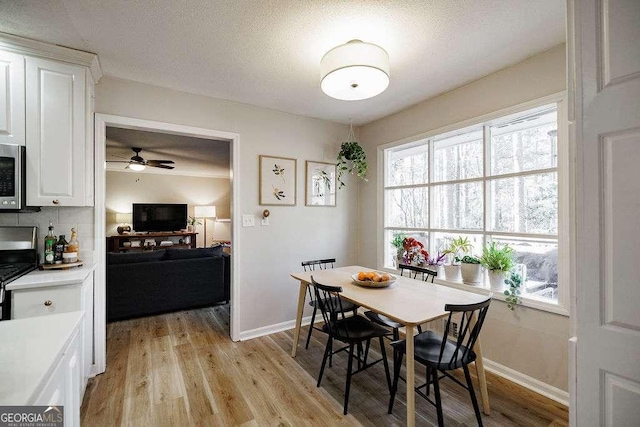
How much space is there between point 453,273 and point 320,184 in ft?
5.81

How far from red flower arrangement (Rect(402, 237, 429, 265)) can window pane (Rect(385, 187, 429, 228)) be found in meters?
0.25

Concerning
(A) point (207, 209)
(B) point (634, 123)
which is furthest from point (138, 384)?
(A) point (207, 209)

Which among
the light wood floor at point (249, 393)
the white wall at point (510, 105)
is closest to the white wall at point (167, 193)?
the light wood floor at point (249, 393)

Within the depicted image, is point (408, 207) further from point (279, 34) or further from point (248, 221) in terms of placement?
point (279, 34)

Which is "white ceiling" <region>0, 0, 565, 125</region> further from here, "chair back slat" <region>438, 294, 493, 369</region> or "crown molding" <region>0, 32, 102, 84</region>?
"chair back slat" <region>438, 294, 493, 369</region>

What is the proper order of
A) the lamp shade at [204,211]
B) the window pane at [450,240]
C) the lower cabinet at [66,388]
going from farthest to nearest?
the lamp shade at [204,211] < the window pane at [450,240] < the lower cabinet at [66,388]

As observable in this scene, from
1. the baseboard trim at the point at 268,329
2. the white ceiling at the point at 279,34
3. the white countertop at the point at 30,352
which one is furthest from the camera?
the baseboard trim at the point at 268,329

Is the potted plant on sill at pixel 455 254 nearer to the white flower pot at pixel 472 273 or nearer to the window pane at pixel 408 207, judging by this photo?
the white flower pot at pixel 472 273

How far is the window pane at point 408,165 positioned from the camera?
3127mm

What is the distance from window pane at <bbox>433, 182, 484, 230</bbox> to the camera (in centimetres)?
263

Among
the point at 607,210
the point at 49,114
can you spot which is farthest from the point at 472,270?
the point at 49,114

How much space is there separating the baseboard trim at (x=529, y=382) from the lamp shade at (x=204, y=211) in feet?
21.6

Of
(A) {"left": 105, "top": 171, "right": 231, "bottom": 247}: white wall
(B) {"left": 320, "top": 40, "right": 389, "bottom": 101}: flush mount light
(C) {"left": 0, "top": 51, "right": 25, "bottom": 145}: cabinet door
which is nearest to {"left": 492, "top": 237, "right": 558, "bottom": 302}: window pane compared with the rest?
(B) {"left": 320, "top": 40, "right": 389, "bottom": 101}: flush mount light

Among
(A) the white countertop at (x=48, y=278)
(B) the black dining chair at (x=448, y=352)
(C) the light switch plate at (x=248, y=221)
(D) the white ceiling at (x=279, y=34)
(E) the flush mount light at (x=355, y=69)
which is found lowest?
(B) the black dining chair at (x=448, y=352)
